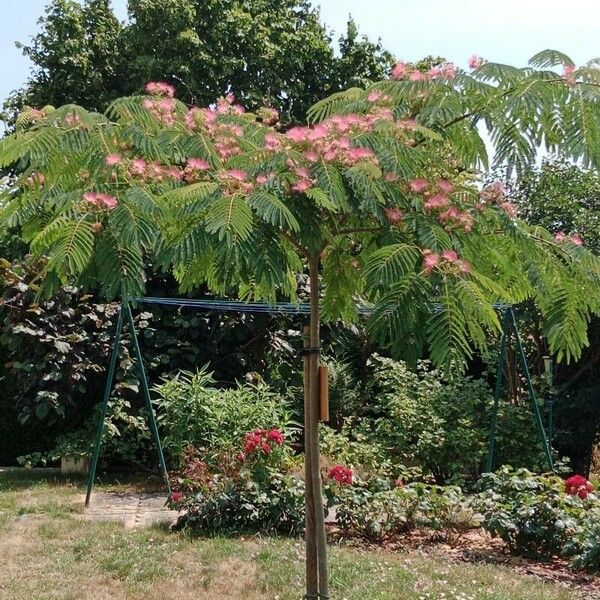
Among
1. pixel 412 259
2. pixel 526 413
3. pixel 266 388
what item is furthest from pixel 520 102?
pixel 526 413

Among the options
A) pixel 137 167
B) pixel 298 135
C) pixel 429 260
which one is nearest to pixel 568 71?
pixel 429 260

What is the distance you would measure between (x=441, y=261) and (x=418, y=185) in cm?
41

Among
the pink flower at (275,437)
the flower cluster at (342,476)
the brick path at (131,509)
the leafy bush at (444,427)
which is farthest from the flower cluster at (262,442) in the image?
the leafy bush at (444,427)

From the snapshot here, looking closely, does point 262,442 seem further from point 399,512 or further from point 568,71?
point 568,71

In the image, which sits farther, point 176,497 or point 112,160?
point 176,497

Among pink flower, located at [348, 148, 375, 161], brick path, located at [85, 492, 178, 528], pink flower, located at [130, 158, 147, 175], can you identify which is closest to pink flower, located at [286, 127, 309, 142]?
pink flower, located at [348, 148, 375, 161]

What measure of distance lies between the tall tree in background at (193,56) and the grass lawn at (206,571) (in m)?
10.0

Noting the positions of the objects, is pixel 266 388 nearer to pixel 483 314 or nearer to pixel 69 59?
pixel 483 314

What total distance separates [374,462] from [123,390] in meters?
3.23

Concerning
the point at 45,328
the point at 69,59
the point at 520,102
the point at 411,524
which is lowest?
the point at 411,524

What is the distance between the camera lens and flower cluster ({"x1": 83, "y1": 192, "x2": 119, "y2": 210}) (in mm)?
3101

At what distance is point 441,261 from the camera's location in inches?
124

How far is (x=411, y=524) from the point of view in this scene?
22.5 feet

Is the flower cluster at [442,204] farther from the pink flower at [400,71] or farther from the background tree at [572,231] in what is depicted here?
the background tree at [572,231]
